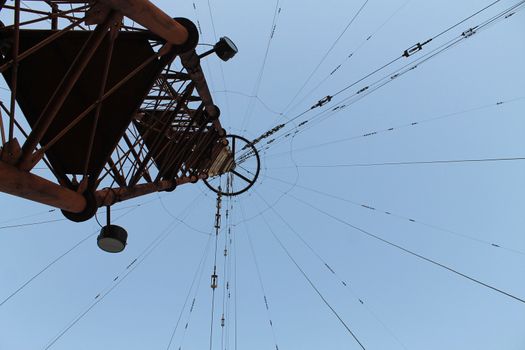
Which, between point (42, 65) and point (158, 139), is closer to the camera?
point (42, 65)

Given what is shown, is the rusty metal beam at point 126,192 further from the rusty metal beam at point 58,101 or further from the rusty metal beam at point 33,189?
the rusty metal beam at point 58,101

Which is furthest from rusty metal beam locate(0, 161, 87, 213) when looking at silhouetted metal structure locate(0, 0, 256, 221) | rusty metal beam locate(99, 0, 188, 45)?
rusty metal beam locate(99, 0, 188, 45)

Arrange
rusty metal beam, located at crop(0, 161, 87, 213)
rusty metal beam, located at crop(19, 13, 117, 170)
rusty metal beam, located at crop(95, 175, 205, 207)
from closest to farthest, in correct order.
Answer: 1. rusty metal beam, located at crop(0, 161, 87, 213)
2. rusty metal beam, located at crop(19, 13, 117, 170)
3. rusty metal beam, located at crop(95, 175, 205, 207)

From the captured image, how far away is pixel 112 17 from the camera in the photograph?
→ 3.79m

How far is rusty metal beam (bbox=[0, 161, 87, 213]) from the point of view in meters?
3.36

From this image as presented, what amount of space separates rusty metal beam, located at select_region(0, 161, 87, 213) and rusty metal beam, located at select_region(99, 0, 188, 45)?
6.62 ft

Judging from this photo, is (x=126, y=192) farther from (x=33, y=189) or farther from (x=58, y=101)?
(x=58, y=101)

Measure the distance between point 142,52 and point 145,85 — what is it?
52cm

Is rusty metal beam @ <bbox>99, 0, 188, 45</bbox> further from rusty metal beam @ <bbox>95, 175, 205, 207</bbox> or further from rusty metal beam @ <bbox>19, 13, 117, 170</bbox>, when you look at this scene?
rusty metal beam @ <bbox>95, 175, 205, 207</bbox>

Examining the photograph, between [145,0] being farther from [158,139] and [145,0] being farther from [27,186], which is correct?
[158,139]

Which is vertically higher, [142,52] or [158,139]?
[142,52]

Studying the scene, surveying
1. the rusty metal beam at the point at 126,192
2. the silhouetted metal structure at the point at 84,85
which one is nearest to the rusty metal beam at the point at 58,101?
the silhouetted metal structure at the point at 84,85

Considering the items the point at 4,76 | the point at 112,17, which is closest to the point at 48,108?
the point at 112,17

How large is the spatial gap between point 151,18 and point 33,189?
248 centimetres
